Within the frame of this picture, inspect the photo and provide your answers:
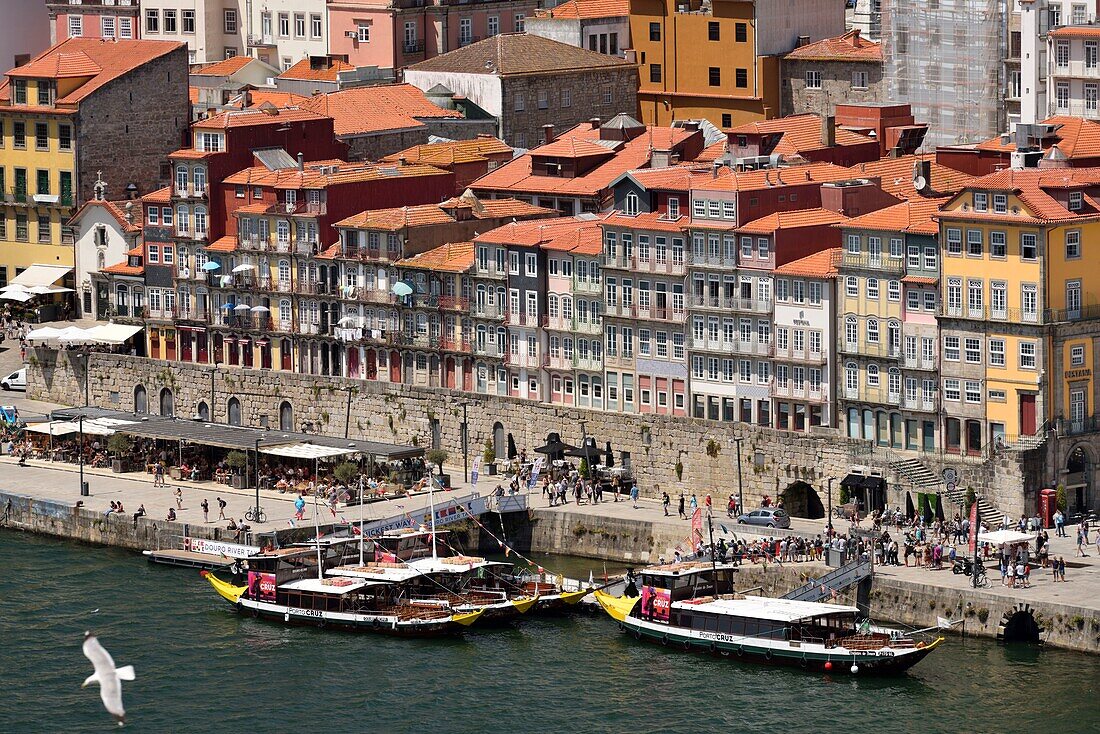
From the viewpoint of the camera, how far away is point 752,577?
446 ft

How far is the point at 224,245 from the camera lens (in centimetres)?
16788

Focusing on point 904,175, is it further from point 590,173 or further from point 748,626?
point 748,626

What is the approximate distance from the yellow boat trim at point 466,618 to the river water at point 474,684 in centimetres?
49

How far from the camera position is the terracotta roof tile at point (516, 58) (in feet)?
616

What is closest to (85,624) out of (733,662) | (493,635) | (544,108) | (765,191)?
(493,635)

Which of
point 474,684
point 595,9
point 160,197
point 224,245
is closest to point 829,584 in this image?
point 474,684

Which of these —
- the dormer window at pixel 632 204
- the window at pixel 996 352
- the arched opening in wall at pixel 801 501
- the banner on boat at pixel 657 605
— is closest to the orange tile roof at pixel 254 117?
the dormer window at pixel 632 204

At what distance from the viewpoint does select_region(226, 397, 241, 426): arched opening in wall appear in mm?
164875

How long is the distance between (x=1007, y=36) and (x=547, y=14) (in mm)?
30543

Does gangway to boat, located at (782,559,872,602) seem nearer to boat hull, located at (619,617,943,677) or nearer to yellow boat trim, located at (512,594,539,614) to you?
boat hull, located at (619,617,943,677)

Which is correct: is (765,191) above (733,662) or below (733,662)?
above

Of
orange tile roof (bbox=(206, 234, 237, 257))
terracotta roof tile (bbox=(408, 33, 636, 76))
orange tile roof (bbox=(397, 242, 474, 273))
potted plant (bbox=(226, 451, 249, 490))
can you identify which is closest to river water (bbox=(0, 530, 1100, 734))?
potted plant (bbox=(226, 451, 249, 490))

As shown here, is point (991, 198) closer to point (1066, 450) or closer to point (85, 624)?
point (1066, 450)

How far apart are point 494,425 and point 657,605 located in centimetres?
2389
